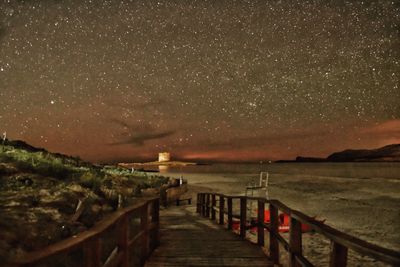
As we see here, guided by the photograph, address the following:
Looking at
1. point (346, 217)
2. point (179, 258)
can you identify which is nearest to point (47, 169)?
point (179, 258)

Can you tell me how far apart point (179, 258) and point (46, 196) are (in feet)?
24.0

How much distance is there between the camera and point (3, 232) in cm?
842

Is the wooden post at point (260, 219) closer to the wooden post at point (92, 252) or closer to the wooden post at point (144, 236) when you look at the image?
the wooden post at point (144, 236)

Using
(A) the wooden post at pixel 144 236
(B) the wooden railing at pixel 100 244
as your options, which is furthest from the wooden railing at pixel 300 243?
(A) the wooden post at pixel 144 236

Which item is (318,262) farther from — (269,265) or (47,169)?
(47,169)

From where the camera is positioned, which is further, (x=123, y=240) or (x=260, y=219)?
(x=260, y=219)

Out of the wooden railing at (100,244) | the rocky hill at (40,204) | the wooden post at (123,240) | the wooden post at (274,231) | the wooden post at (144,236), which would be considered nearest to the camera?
the wooden railing at (100,244)

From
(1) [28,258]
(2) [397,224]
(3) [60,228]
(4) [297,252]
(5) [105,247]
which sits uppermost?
(1) [28,258]

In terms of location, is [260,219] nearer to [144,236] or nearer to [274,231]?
[274,231]

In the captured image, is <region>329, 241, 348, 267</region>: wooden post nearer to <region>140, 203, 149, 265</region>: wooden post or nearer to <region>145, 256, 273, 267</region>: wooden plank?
<region>145, 256, 273, 267</region>: wooden plank

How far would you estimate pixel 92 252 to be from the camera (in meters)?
3.38

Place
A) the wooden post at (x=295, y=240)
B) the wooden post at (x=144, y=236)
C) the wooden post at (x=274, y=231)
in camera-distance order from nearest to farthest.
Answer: the wooden post at (x=295, y=240) → the wooden post at (x=274, y=231) → the wooden post at (x=144, y=236)

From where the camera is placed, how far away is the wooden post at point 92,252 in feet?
10.8

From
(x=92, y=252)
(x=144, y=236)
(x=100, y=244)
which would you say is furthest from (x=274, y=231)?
(x=92, y=252)
